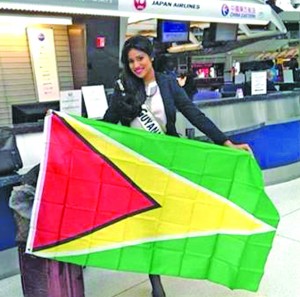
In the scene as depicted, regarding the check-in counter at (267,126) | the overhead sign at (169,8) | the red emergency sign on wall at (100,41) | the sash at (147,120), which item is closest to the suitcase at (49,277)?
the sash at (147,120)

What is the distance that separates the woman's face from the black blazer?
0.10m

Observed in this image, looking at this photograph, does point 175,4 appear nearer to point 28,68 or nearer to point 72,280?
point 28,68

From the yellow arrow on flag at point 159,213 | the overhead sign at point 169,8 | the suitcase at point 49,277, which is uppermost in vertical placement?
the overhead sign at point 169,8

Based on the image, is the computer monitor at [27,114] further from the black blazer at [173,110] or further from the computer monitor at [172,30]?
the computer monitor at [172,30]

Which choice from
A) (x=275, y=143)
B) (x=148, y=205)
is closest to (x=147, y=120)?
(x=148, y=205)

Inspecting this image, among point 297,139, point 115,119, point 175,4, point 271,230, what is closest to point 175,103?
point 115,119

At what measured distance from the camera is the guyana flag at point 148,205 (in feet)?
5.75

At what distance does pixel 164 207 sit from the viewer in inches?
75.2

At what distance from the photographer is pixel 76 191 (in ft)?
5.79

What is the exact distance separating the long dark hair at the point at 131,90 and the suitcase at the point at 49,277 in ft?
2.47

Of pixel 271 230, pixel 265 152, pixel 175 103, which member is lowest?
pixel 265 152

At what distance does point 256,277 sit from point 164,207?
1.82ft

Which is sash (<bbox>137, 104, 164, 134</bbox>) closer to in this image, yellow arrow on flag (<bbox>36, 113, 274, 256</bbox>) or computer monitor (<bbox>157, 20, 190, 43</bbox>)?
yellow arrow on flag (<bbox>36, 113, 274, 256</bbox>)

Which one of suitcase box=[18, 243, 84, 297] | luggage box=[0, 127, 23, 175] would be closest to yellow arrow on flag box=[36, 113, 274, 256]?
suitcase box=[18, 243, 84, 297]
